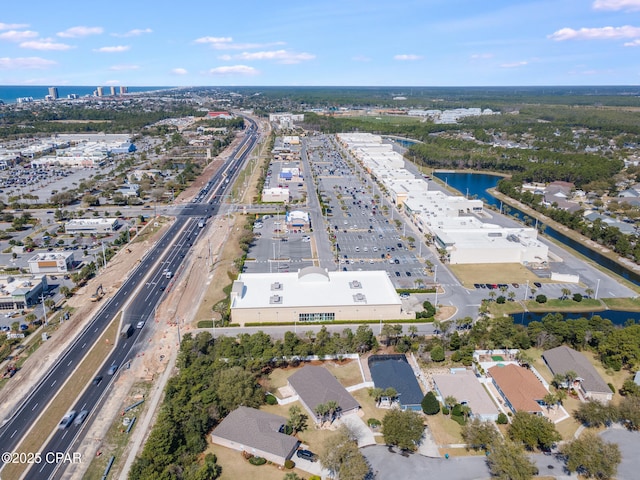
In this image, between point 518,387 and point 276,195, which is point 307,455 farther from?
point 276,195

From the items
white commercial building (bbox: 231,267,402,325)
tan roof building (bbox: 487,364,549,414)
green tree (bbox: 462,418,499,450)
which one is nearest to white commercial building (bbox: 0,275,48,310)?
white commercial building (bbox: 231,267,402,325)

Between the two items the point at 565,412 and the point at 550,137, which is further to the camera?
the point at 550,137

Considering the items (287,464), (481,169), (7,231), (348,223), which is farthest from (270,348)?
(481,169)

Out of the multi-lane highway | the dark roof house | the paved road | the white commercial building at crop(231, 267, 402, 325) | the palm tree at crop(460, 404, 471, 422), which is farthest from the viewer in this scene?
the white commercial building at crop(231, 267, 402, 325)

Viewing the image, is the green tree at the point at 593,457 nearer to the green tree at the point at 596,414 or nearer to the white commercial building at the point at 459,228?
the green tree at the point at 596,414

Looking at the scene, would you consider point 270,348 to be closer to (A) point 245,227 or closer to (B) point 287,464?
(B) point 287,464

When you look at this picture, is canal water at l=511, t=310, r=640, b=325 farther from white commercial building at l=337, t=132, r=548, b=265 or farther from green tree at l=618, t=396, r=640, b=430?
green tree at l=618, t=396, r=640, b=430

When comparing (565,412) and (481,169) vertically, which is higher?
(481,169)
